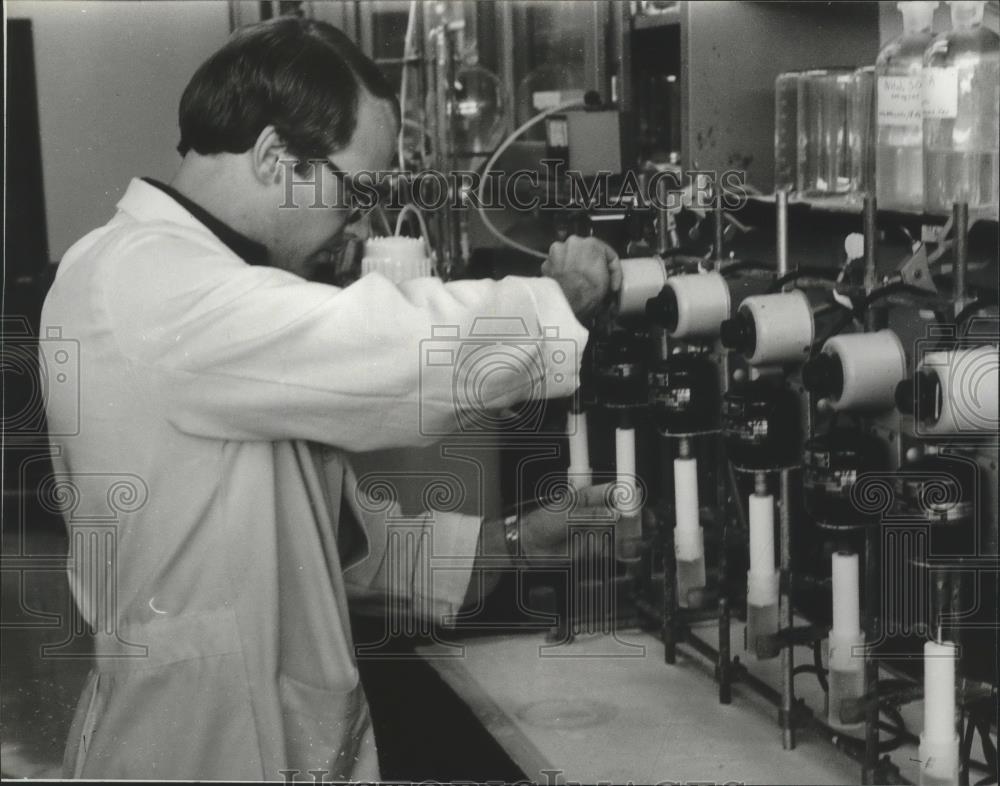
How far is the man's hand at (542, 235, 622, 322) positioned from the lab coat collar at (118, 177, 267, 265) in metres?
0.33

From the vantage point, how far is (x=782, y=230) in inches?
58.2

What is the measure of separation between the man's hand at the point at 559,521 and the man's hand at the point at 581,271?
318 mm

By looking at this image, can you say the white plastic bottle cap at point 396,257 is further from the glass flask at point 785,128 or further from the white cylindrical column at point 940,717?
the white cylindrical column at point 940,717

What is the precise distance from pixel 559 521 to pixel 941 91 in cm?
72

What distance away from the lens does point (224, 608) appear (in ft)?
4.63

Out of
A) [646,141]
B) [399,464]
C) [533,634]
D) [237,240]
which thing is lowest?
[533,634]

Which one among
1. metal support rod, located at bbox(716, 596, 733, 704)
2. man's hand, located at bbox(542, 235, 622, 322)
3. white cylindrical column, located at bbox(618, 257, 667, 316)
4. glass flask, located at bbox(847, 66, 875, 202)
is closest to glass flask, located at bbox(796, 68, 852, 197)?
glass flask, located at bbox(847, 66, 875, 202)

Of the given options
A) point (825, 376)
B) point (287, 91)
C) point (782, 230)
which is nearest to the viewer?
point (825, 376)

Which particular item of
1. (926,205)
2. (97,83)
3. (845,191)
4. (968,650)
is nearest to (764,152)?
(845,191)

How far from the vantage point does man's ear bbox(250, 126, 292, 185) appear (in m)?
1.36

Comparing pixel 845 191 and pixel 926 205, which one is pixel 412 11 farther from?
pixel 926 205

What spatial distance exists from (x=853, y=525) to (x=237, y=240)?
0.74m

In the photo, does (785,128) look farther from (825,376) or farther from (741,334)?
(825,376)

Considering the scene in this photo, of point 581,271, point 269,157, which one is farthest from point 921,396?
point 269,157
